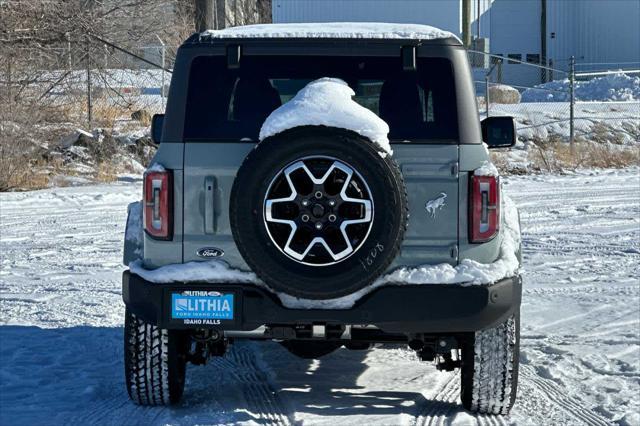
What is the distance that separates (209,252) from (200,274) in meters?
0.12

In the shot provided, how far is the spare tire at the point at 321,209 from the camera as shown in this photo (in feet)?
16.1


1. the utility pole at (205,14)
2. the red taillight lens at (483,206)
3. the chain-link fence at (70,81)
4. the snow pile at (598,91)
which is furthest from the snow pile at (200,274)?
the snow pile at (598,91)

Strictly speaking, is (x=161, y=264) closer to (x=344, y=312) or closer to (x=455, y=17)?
(x=344, y=312)

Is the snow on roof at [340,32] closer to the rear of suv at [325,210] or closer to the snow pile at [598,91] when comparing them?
the rear of suv at [325,210]

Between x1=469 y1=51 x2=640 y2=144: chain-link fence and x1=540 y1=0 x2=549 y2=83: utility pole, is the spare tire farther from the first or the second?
x1=540 y1=0 x2=549 y2=83: utility pole

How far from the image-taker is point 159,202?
5.29m

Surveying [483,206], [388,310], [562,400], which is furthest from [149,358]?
[562,400]

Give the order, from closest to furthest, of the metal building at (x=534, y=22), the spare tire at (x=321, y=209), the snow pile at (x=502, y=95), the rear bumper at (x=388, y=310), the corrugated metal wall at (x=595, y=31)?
the spare tire at (x=321, y=209) < the rear bumper at (x=388, y=310) < the snow pile at (x=502, y=95) < the corrugated metal wall at (x=595, y=31) < the metal building at (x=534, y=22)

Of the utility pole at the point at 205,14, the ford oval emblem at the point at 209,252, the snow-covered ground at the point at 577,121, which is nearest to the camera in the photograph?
the ford oval emblem at the point at 209,252

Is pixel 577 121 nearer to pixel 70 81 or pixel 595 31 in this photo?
pixel 70 81

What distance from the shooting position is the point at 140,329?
18.2ft

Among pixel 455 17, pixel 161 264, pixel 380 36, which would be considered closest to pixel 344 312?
pixel 161 264

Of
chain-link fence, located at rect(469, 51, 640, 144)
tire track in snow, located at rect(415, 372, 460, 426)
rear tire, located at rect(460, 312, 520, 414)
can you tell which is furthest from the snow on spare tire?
chain-link fence, located at rect(469, 51, 640, 144)

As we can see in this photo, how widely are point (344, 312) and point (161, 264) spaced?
0.92 m
